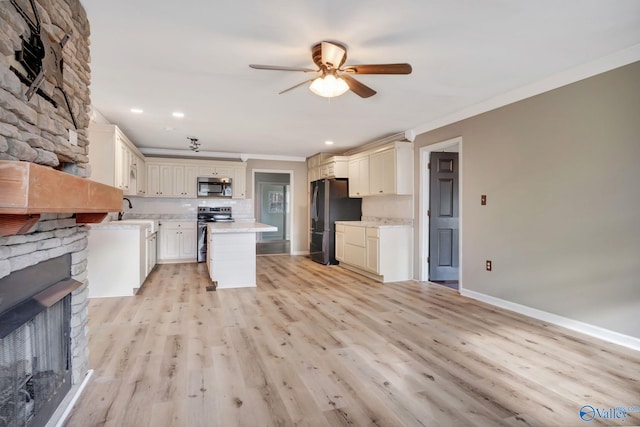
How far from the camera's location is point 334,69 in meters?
2.57

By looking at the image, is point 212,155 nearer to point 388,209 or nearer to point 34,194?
point 388,209

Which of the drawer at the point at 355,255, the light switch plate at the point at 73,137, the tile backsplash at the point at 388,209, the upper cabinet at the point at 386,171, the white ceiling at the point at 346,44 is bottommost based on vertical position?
the drawer at the point at 355,255

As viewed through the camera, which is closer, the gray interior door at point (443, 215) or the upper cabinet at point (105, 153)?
the upper cabinet at point (105, 153)

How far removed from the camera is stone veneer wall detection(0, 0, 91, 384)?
1183 millimetres

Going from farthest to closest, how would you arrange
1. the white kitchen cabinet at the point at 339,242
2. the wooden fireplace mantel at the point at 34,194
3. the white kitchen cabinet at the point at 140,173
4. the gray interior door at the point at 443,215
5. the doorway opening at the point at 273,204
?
the doorway opening at the point at 273,204
the white kitchen cabinet at the point at 339,242
the white kitchen cabinet at the point at 140,173
the gray interior door at the point at 443,215
the wooden fireplace mantel at the point at 34,194

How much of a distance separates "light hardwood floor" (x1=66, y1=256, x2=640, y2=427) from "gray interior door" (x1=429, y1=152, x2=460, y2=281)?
1207 millimetres

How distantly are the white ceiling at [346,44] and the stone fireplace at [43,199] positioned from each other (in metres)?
0.65

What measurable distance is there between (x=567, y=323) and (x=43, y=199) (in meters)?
3.82

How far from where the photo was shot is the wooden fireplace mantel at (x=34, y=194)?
862 mm

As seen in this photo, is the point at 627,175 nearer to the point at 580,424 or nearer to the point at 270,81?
the point at 580,424

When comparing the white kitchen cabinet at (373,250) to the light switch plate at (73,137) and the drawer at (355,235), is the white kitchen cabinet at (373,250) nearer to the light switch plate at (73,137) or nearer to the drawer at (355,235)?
the drawer at (355,235)

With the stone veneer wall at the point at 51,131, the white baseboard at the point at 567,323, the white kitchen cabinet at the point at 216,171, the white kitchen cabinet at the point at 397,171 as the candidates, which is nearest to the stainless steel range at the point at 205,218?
the white kitchen cabinet at the point at 216,171

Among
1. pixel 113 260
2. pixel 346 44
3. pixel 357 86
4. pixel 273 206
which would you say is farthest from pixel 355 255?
pixel 273 206

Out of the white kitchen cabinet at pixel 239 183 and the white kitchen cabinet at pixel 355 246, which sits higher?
the white kitchen cabinet at pixel 239 183
